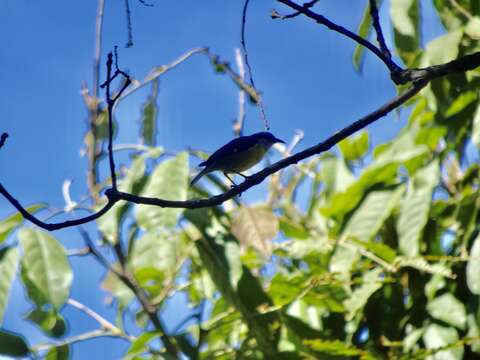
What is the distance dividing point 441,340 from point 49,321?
177 centimetres

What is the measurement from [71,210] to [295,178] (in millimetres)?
1861

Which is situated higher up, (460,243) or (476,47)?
(476,47)

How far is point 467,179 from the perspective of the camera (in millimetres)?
3873

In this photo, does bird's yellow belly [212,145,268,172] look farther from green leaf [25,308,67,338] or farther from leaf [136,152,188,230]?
green leaf [25,308,67,338]

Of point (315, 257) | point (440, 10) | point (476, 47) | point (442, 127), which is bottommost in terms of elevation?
point (315, 257)

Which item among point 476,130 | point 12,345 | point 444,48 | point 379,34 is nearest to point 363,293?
point 476,130

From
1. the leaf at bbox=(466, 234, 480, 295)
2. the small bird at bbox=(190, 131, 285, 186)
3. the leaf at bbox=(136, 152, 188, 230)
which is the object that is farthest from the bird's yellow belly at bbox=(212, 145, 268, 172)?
the leaf at bbox=(466, 234, 480, 295)

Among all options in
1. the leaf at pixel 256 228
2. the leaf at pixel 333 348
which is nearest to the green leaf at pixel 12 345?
the leaf at pixel 256 228

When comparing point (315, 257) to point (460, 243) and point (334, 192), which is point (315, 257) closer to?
point (334, 192)

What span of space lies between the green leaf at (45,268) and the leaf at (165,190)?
378 millimetres

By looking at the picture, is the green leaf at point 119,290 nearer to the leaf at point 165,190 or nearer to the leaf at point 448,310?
the leaf at point 165,190

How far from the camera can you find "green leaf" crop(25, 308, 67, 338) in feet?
11.7

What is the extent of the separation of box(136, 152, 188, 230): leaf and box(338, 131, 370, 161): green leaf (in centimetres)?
→ 96

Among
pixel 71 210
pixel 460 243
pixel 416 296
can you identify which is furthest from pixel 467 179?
pixel 71 210
